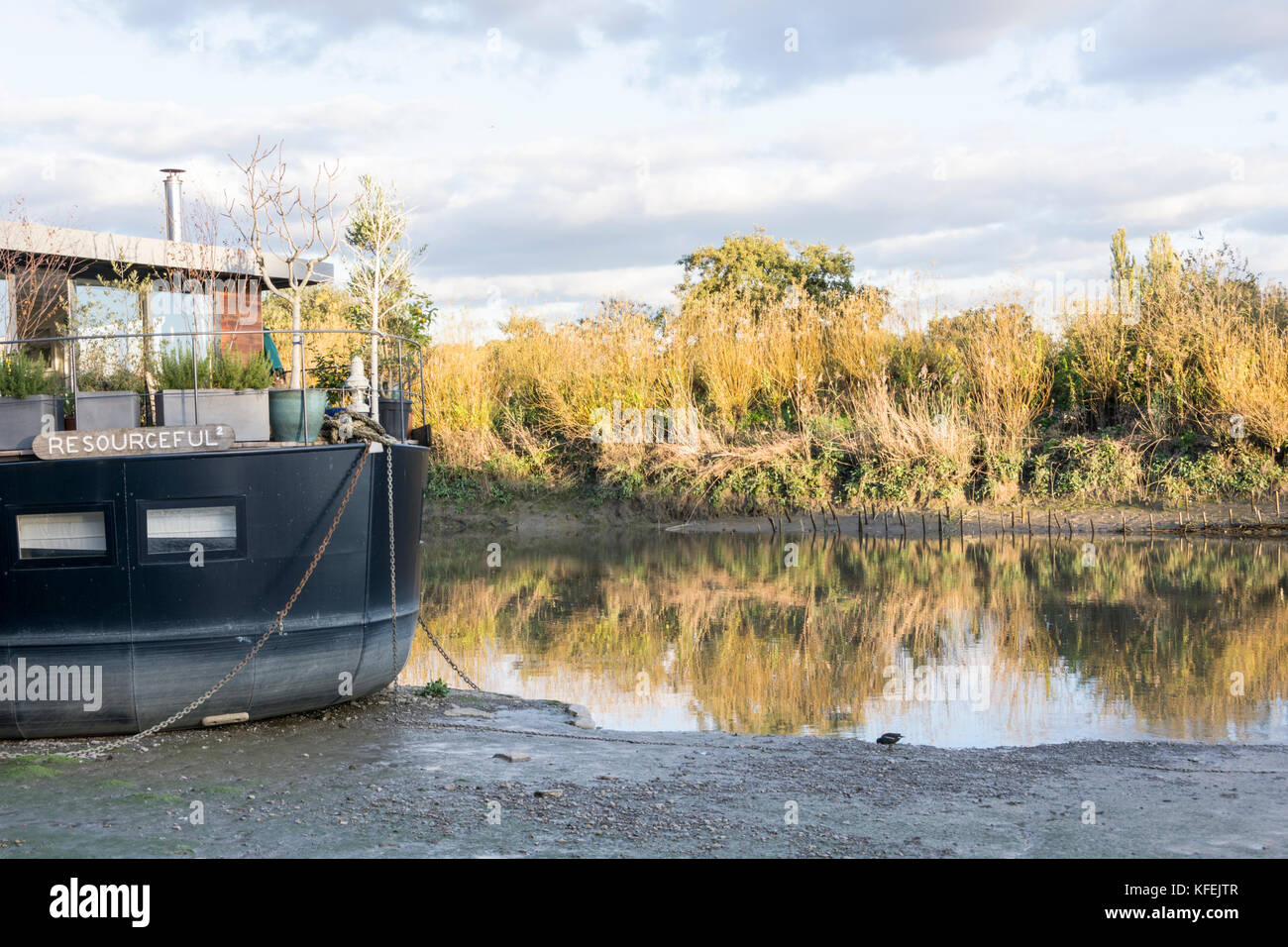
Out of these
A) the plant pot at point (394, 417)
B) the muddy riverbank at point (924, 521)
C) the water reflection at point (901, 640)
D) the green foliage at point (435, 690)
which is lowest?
the water reflection at point (901, 640)

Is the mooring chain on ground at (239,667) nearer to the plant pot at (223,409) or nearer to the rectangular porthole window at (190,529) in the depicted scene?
the rectangular porthole window at (190,529)

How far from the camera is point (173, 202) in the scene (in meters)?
14.9

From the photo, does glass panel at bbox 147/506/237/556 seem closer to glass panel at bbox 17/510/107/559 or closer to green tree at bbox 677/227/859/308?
glass panel at bbox 17/510/107/559

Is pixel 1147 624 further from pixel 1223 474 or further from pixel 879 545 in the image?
pixel 1223 474

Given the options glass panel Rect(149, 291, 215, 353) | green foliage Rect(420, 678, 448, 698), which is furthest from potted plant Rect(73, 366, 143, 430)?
glass panel Rect(149, 291, 215, 353)

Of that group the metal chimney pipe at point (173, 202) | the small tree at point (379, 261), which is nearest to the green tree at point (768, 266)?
the small tree at point (379, 261)

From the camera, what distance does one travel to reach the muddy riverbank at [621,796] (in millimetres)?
Result: 5234

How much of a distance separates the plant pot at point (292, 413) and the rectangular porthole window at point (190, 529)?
2.03 feet

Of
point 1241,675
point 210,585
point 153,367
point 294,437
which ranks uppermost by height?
point 153,367

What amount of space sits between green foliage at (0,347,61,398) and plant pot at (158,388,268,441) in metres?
0.86
